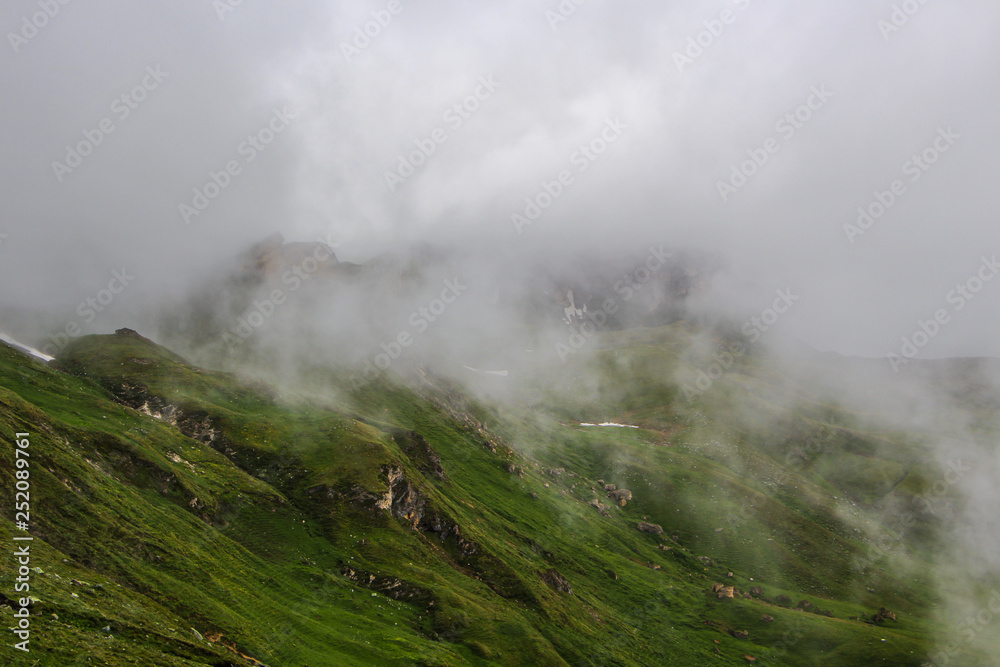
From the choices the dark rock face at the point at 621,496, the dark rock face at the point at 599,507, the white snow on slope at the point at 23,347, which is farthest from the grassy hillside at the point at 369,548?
the white snow on slope at the point at 23,347

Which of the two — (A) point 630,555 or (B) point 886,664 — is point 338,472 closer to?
(A) point 630,555

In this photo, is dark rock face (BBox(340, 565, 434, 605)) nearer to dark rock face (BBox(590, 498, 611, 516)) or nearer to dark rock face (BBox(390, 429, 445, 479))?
dark rock face (BBox(390, 429, 445, 479))

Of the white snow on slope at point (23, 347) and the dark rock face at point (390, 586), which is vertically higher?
the dark rock face at point (390, 586)

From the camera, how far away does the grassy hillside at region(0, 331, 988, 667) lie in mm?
45469

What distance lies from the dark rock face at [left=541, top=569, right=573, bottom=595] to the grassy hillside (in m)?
0.45

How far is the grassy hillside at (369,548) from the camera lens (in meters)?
45.5

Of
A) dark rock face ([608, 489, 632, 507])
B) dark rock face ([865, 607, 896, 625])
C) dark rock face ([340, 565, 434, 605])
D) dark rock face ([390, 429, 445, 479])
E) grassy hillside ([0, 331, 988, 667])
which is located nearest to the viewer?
grassy hillside ([0, 331, 988, 667])

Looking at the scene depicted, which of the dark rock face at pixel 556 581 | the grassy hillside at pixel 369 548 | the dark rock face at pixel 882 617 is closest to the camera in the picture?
the grassy hillside at pixel 369 548

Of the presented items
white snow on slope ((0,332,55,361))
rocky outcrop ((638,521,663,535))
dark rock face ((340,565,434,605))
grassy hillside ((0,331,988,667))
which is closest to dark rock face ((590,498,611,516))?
grassy hillside ((0,331,988,667))

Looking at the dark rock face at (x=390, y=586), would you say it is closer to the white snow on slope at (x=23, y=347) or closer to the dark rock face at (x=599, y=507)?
the dark rock face at (x=599, y=507)

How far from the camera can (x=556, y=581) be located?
103812 millimetres

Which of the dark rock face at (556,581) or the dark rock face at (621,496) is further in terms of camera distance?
the dark rock face at (621,496)

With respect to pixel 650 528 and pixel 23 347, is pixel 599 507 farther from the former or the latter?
pixel 23 347

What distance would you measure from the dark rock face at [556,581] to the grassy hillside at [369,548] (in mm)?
453
